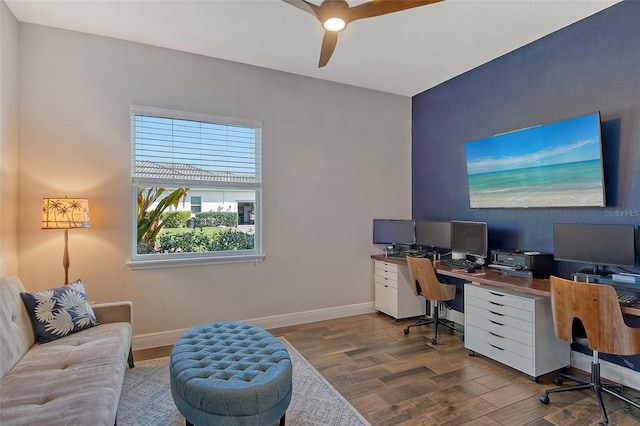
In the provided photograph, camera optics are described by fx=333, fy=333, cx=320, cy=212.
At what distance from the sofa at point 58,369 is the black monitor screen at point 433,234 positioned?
328cm

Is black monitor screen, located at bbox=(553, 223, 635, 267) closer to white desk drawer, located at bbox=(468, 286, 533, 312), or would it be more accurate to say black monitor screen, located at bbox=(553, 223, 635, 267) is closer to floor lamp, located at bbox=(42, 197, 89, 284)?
white desk drawer, located at bbox=(468, 286, 533, 312)

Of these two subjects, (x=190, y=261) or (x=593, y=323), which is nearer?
(x=593, y=323)

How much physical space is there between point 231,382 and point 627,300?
103 inches

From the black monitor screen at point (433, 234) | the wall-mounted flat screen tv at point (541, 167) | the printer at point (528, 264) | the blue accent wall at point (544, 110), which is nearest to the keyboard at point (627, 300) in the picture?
the blue accent wall at point (544, 110)

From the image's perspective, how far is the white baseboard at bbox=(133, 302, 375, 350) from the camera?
10.9ft

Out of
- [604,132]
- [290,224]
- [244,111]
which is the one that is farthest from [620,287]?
[244,111]

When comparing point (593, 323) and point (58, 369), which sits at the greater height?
point (593, 323)

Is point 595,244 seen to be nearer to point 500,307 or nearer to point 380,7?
point 500,307

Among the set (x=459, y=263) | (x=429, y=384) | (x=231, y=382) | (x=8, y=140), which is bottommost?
(x=429, y=384)

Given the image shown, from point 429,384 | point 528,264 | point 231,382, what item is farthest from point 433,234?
point 231,382

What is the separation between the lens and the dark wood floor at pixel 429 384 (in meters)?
2.24

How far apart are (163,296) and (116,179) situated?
1253mm

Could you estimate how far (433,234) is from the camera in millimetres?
4109

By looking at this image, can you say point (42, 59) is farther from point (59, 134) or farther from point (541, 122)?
point (541, 122)
